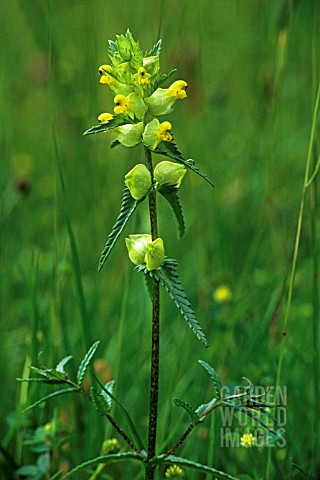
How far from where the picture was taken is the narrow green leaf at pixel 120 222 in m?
0.88

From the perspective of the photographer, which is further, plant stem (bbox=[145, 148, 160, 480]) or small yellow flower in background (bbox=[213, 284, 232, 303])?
small yellow flower in background (bbox=[213, 284, 232, 303])

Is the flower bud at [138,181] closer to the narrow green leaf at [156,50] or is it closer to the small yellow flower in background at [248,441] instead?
the narrow green leaf at [156,50]

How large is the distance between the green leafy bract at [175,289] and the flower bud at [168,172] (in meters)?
0.11

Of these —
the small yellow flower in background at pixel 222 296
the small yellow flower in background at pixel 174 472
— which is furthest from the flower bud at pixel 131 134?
the small yellow flower in background at pixel 222 296

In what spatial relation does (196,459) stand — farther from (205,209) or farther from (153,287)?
(205,209)

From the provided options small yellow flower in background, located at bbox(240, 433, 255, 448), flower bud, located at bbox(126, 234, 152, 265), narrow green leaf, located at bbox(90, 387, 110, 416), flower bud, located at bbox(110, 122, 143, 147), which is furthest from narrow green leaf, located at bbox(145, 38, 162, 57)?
small yellow flower in background, located at bbox(240, 433, 255, 448)

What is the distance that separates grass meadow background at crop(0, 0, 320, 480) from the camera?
1414mm

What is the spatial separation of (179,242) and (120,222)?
136 cm

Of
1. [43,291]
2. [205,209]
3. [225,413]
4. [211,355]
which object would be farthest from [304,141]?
[225,413]

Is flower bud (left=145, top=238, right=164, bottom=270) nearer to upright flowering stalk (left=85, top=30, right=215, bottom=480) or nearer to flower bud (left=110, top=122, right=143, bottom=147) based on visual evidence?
upright flowering stalk (left=85, top=30, right=215, bottom=480)

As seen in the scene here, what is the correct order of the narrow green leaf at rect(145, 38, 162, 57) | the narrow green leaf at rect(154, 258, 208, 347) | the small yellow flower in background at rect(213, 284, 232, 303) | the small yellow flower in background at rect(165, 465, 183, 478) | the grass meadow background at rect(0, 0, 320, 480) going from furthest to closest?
1. the small yellow flower in background at rect(213, 284, 232, 303)
2. the grass meadow background at rect(0, 0, 320, 480)
3. the small yellow flower in background at rect(165, 465, 183, 478)
4. the narrow green leaf at rect(145, 38, 162, 57)
5. the narrow green leaf at rect(154, 258, 208, 347)

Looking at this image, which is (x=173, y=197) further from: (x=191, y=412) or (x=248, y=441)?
(x=248, y=441)

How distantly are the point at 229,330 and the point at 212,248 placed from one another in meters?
0.72

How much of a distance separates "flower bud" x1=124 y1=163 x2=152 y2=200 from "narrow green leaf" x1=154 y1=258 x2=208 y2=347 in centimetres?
10
